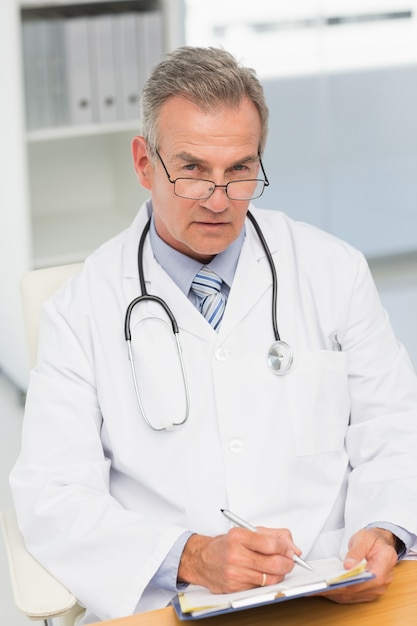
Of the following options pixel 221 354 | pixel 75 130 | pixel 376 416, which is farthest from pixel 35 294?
pixel 75 130

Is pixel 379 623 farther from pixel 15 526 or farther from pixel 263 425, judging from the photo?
pixel 15 526

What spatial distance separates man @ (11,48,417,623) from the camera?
1.56 meters

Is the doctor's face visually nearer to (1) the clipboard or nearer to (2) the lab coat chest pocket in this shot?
(2) the lab coat chest pocket

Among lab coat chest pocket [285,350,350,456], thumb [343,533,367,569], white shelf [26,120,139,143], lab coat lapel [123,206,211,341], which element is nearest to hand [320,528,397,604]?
thumb [343,533,367,569]

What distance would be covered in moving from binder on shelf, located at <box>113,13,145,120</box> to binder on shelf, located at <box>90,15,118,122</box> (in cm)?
2

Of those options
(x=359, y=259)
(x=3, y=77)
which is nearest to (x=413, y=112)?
(x=3, y=77)

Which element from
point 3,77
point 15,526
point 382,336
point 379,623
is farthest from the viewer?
point 3,77

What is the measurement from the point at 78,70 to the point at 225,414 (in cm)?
196

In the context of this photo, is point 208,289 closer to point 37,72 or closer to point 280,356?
point 280,356

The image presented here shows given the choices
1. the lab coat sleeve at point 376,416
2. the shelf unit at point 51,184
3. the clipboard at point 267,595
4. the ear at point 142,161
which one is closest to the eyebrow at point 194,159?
the ear at point 142,161

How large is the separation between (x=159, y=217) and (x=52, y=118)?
1.68 meters

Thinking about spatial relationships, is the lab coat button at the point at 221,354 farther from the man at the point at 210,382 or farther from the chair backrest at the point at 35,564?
the chair backrest at the point at 35,564

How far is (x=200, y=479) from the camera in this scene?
5.20 feet

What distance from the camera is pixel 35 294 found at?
71.3 inches
